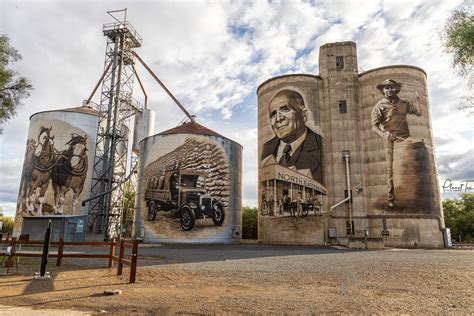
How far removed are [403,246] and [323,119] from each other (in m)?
15.7

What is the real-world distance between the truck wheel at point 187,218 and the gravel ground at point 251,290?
22.1 metres

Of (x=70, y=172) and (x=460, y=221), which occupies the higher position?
(x=70, y=172)

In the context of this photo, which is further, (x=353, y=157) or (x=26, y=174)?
(x=26, y=174)

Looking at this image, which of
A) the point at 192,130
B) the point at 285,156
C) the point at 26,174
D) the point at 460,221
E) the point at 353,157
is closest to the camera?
the point at 353,157

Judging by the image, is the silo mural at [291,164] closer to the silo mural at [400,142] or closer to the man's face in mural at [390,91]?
the silo mural at [400,142]

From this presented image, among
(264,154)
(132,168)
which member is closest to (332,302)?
(264,154)

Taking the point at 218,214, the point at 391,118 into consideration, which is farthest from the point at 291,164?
the point at 391,118

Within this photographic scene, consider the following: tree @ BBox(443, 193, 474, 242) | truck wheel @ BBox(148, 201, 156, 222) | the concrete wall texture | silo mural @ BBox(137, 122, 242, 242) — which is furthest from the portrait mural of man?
tree @ BBox(443, 193, 474, 242)

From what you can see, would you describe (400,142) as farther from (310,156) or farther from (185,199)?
(185,199)

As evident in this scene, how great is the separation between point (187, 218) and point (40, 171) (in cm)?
1938

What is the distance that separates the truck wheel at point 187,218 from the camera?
118 ft

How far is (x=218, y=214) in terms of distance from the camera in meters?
37.2

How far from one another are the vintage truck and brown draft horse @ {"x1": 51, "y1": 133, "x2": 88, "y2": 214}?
9616 millimetres

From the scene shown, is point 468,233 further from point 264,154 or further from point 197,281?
point 197,281
